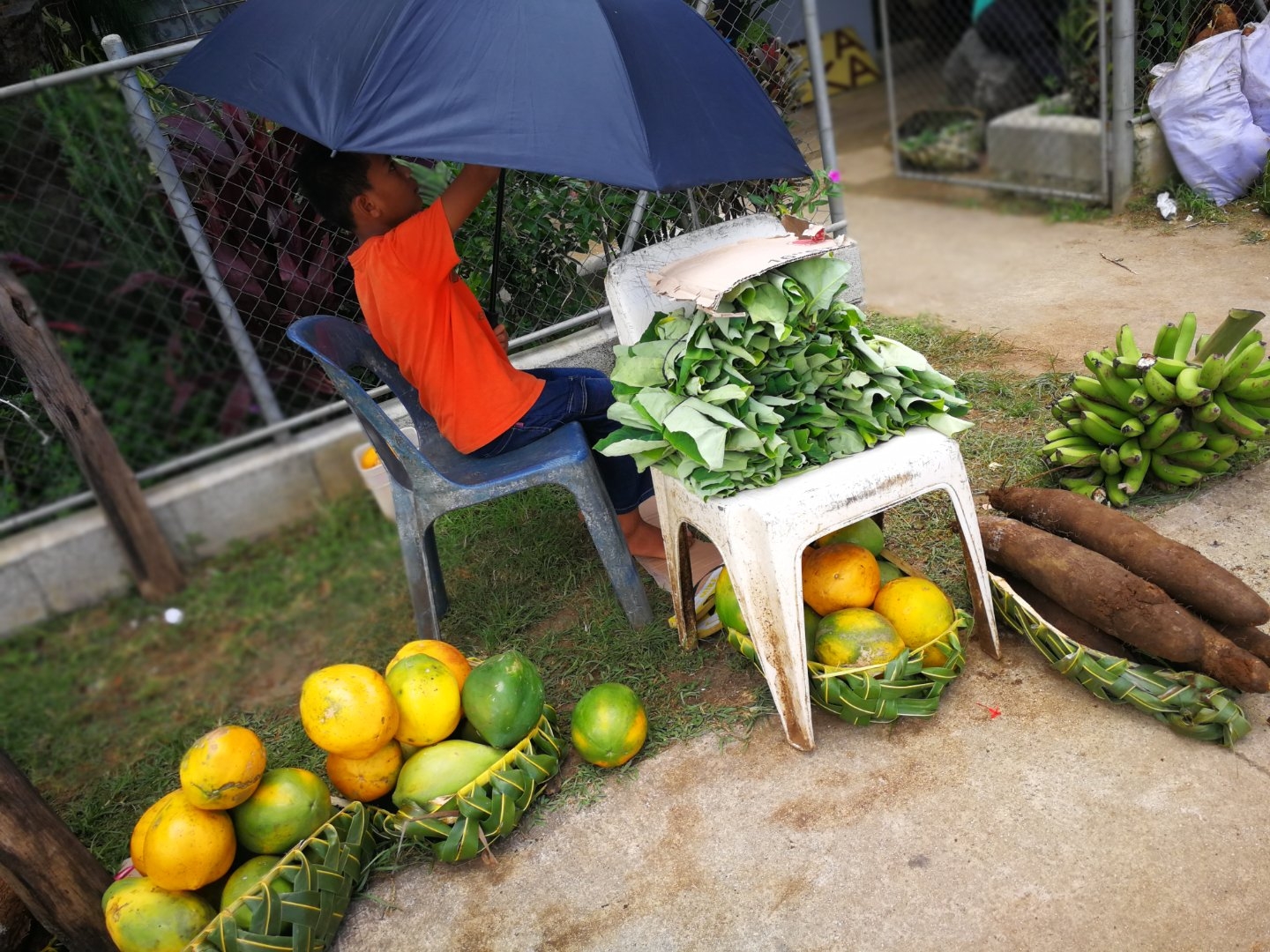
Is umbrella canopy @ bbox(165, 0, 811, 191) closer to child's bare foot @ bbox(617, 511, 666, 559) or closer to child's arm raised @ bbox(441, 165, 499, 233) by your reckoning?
child's arm raised @ bbox(441, 165, 499, 233)

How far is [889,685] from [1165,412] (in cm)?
137

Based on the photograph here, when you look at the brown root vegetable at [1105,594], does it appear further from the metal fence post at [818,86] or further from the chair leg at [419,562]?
the metal fence post at [818,86]

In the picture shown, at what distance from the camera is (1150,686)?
7.77 feet

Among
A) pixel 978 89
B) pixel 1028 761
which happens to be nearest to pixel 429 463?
pixel 1028 761

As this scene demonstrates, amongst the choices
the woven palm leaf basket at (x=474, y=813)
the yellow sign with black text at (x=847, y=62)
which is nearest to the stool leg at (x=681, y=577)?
the woven palm leaf basket at (x=474, y=813)

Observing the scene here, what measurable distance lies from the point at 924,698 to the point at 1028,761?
0.28 meters

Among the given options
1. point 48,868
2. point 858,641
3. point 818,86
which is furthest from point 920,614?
point 818,86

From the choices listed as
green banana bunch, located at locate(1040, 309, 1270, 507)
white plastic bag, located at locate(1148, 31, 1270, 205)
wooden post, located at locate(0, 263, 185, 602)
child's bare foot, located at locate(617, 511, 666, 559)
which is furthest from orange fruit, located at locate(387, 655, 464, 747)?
white plastic bag, located at locate(1148, 31, 1270, 205)

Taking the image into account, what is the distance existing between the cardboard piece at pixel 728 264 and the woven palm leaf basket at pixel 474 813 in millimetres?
1260

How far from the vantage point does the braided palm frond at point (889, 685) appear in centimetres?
244

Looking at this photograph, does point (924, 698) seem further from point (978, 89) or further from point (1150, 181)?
point (978, 89)

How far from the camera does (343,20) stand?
8.55 ft

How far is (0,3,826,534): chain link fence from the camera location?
13.1 feet

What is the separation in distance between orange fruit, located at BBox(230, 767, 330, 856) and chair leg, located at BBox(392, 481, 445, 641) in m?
0.91
